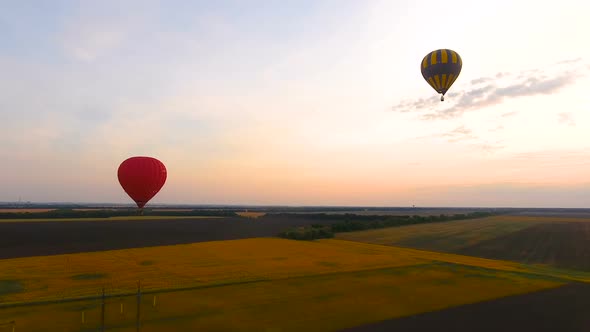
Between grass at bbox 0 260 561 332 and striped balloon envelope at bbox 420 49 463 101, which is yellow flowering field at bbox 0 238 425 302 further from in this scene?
striped balloon envelope at bbox 420 49 463 101

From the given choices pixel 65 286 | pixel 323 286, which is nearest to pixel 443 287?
pixel 323 286

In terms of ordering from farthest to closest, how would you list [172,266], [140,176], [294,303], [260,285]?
[140,176] → [172,266] → [260,285] → [294,303]

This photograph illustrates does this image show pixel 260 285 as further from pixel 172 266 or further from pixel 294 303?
pixel 172 266

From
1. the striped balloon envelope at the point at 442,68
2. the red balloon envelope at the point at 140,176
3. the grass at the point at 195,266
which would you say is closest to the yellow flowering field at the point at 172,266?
the grass at the point at 195,266

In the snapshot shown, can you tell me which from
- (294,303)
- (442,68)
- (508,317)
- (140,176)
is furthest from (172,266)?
(442,68)

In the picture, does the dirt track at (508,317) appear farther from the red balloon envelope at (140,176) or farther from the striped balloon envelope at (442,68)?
the red balloon envelope at (140,176)
